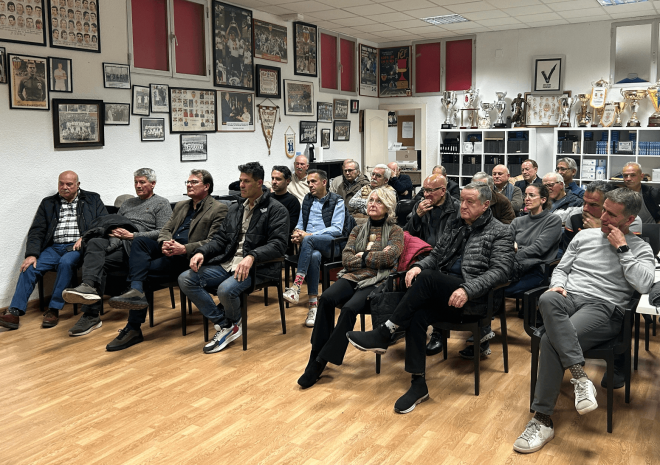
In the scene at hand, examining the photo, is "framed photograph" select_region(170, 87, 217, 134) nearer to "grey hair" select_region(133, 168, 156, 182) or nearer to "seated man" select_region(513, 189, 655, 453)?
"grey hair" select_region(133, 168, 156, 182)

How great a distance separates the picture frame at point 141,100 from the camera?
660 cm

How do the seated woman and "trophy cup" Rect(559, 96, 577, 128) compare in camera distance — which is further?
"trophy cup" Rect(559, 96, 577, 128)

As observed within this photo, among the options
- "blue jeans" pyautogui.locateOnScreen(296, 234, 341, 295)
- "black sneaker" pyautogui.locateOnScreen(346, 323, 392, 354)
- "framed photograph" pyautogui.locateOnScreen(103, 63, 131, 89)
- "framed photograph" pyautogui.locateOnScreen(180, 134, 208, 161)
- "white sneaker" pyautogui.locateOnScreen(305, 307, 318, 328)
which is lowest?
"white sneaker" pyautogui.locateOnScreen(305, 307, 318, 328)

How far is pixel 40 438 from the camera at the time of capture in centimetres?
320

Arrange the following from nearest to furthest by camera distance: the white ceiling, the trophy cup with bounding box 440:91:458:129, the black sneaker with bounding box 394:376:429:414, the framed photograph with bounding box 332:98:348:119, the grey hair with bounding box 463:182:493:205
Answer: the black sneaker with bounding box 394:376:429:414 < the grey hair with bounding box 463:182:493:205 < the white ceiling < the framed photograph with bounding box 332:98:348:119 < the trophy cup with bounding box 440:91:458:129

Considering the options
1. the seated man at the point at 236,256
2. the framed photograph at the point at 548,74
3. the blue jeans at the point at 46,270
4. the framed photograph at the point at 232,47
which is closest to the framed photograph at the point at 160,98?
the framed photograph at the point at 232,47

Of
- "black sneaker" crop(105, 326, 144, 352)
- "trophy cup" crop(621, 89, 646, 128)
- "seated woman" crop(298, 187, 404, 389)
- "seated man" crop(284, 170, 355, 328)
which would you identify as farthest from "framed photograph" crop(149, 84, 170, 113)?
"trophy cup" crop(621, 89, 646, 128)

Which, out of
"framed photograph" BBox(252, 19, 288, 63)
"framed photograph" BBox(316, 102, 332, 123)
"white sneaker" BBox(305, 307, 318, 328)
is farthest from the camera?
"framed photograph" BBox(316, 102, 332, 123)

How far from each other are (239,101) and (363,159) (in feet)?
11.9

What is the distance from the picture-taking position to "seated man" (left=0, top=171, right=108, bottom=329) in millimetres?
5207

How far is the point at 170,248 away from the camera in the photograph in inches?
185

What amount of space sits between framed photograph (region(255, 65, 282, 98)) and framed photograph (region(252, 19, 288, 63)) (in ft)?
0.51

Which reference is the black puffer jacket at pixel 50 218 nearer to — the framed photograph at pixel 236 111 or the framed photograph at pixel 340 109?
the framed photograph at pixel 236 111

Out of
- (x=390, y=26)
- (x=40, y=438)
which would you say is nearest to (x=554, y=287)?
(x=40, y=438)
